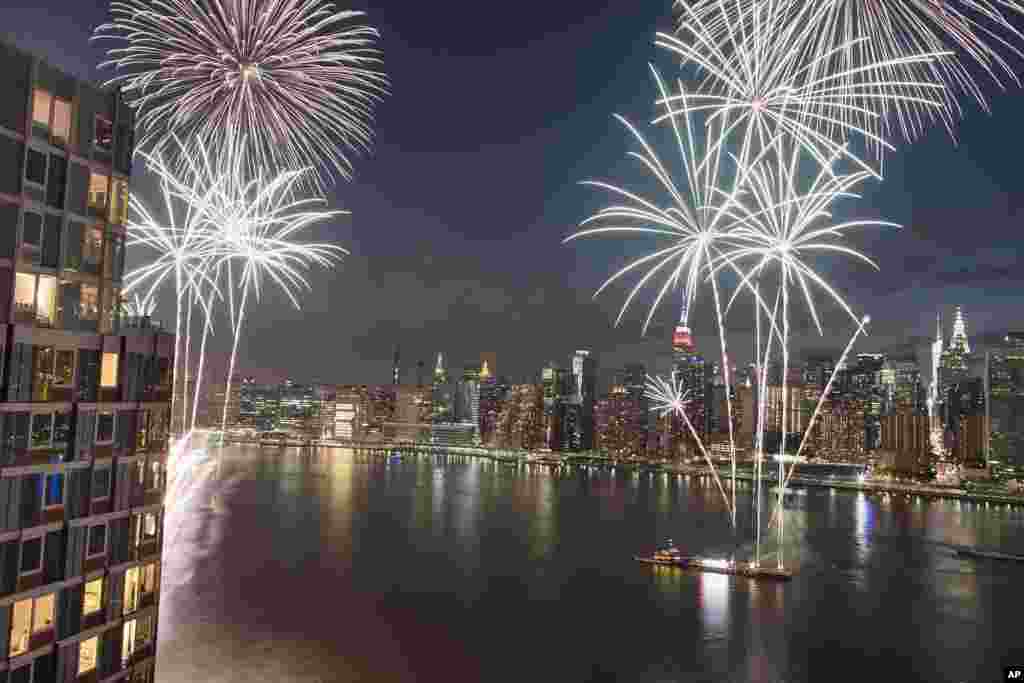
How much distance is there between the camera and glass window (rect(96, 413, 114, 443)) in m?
10.1

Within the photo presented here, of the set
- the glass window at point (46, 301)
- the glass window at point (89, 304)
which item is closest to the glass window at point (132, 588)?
the glass window at point (89, 304)

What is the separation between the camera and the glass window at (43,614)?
9.12 meters

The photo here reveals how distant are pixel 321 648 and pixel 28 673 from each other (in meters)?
16.2

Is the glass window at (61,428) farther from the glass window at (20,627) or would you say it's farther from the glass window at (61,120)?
the glass window at (61,120)

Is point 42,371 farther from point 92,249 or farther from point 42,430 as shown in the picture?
point 92,249

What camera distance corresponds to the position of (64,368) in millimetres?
9641

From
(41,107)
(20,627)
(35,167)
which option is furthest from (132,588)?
(41,107)

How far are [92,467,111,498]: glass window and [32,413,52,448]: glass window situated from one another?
860mm

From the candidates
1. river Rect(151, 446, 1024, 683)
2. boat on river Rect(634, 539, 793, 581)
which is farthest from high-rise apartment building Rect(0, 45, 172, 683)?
boat on river Rect(634, 539, 793, 581)

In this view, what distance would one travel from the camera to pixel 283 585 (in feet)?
106

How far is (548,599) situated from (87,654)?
24.1 meters

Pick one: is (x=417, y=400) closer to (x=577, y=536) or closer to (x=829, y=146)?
(x=577, y=536)

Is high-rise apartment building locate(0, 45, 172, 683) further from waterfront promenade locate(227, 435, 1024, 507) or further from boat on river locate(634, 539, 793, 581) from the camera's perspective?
waterfront promenade locate(227, 435, 1024, 507)

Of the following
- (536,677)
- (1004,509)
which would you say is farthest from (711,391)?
(536,677)
